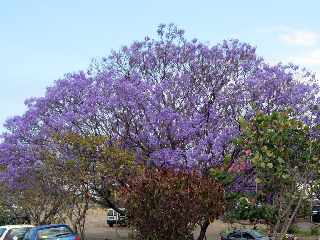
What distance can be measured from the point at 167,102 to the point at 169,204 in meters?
10.1

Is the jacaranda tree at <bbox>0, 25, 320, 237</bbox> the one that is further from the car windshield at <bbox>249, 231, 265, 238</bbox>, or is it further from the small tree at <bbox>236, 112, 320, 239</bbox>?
the small tree at <bbox>236, 112, 320, 239</bbox>

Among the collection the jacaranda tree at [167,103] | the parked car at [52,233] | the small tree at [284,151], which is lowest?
the parked car at [52,233]

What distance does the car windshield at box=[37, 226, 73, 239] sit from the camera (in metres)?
17.3

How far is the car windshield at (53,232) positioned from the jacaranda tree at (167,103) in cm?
566

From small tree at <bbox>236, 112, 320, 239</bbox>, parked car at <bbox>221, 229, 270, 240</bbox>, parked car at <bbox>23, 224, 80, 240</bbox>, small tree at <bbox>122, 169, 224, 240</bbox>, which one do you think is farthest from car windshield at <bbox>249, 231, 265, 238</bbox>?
small tree at <bbox>236, 112, 320, 239</bbox>

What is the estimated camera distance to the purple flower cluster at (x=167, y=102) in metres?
23.0

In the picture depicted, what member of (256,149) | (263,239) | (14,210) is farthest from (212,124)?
(14,210)

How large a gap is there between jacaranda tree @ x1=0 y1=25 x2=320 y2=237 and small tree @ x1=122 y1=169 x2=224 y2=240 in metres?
7.12

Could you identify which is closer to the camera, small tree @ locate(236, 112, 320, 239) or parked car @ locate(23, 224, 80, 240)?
small tree @ locate(236, 112, 320, 239)

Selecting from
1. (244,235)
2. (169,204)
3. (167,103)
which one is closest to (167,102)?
(167,103)

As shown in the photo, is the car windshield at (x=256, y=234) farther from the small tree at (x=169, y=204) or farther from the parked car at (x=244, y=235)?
the small tree at (x=169, y=204)

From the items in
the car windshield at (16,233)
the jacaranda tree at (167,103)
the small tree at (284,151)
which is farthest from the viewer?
the jacaranda tree at (167,103)

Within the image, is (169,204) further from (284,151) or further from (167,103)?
(167,103)

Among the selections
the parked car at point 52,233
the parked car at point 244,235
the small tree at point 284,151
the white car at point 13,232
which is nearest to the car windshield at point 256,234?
the parked car at point 244,235
